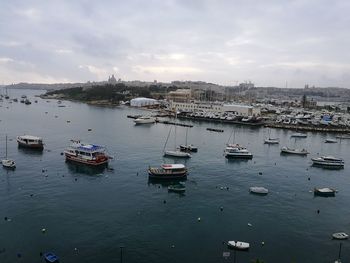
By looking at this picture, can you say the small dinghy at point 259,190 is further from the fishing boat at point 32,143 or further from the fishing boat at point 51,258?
the fishing boat at point 32,143

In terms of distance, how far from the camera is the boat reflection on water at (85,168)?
40844 mm

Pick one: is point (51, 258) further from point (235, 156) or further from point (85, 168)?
point (235, 156)

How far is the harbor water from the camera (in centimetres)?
2325

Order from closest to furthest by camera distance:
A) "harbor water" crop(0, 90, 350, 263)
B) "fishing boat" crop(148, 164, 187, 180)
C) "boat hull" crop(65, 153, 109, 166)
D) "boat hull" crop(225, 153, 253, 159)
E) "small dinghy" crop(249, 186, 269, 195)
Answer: "harbor water" crop(0, 90, 350, 263) < "small dinghy" crop(249, 186, 269, 195) < "fishing boat" crop(148, 164, 187, 180) < "boat hull" crop(65, 153, 109, 166) < "boat hull" crop(225, 153, 253, 159)

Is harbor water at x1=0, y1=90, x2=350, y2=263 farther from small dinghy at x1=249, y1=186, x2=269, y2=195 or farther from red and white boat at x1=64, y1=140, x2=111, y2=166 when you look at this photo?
red and white boat at x1=64, y1=140, x2=111, y2=166

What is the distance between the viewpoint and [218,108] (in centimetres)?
11038

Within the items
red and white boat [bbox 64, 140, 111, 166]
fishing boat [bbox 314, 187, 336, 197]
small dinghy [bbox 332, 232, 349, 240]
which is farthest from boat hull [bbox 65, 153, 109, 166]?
small dinghy [bbox 332, 232, 349, 240]

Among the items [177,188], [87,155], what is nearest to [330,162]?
[177,188]

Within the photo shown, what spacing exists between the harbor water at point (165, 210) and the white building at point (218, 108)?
5078 centimetres

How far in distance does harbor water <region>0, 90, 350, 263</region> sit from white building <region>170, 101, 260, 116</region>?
5078cm

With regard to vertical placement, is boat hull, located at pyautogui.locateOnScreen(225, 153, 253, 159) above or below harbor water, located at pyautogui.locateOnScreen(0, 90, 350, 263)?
above

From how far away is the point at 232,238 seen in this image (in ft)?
82.6

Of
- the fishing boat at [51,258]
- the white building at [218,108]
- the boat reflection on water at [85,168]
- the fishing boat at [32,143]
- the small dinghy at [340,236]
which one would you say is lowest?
the fishing boat at [51,258]

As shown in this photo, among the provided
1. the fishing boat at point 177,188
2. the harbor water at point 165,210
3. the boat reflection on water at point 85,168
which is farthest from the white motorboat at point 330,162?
the boat reflection on water at point 85,168
